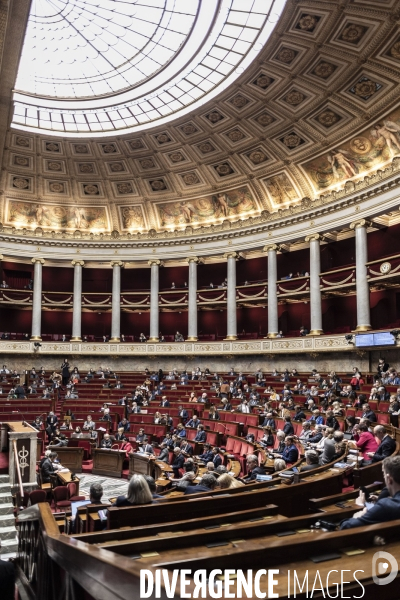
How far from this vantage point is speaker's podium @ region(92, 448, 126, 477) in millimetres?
14219

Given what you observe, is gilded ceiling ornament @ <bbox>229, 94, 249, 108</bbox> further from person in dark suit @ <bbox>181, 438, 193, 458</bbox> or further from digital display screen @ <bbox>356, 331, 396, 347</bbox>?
person in dark suit @ <bbox>181, 438, 193, 458</bbox>

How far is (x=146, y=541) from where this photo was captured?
3.35 m

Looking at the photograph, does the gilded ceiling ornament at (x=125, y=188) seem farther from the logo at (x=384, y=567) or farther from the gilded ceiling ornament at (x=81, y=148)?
the logo at (x=384, y=567)

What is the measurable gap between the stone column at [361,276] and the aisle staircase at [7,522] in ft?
58.0

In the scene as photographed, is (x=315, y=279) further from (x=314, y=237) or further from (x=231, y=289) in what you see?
(x=231, y=289)

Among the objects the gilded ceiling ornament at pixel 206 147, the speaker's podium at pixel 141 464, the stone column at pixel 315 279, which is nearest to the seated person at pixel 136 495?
the speaker's podium at pixel 141 464

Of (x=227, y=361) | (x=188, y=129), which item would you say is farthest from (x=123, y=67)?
(x=227, y=361)

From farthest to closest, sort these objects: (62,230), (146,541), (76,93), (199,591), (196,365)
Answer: (62,230) < (196,365) < (76,93) < (146,541) < (199,591)

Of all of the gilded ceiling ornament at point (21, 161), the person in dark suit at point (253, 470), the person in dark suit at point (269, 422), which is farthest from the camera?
the gilded ceiling ornament at point (21, 161)

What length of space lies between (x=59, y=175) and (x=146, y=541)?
97.4 feet

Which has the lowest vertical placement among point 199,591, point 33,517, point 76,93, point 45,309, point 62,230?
point 33,517

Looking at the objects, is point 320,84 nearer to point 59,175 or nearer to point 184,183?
point 184,183

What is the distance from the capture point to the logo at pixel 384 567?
2.45 m

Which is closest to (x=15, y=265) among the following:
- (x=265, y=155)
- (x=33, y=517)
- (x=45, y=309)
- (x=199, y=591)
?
(x=45, y=309)
